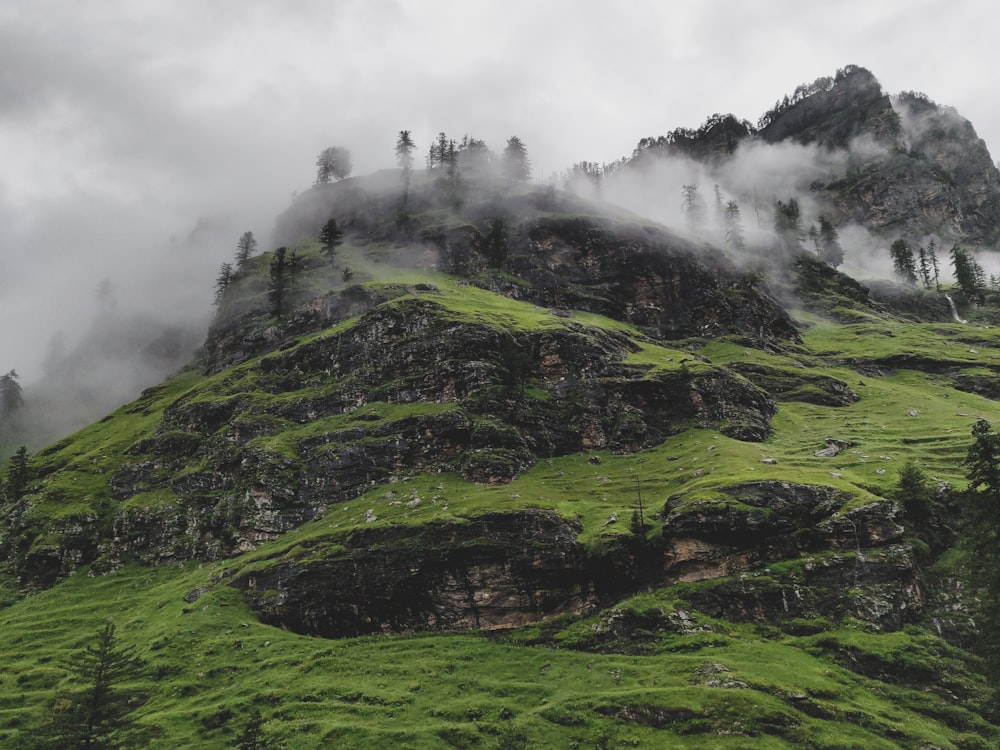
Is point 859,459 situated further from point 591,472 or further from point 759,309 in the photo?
point 759,309

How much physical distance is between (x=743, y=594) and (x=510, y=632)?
79.8ft

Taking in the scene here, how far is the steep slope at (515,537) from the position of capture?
47.9 metres

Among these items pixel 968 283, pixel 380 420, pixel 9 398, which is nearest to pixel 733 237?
pixel 968 283

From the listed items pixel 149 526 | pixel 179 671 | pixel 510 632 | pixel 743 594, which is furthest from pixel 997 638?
pixel 149 526

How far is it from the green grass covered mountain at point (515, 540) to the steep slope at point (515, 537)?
37cm

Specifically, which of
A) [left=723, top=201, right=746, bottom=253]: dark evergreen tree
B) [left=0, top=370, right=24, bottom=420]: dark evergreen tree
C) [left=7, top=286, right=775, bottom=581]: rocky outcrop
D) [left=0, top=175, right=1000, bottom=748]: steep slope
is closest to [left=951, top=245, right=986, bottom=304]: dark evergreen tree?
[left=0, top=175, right=1000, bottom=748]: steep slope

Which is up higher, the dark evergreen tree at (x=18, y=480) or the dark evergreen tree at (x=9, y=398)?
the dark evergreen tree at (x=9, y=398)

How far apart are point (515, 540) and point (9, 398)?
690 feet

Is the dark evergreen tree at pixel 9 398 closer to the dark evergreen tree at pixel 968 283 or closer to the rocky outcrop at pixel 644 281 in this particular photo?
the rocky outcrop at pixel 644 281

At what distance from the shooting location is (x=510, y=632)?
62094 millimetres

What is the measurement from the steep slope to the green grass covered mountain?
37 cm

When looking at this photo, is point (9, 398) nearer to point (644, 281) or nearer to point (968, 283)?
point (644, 281)

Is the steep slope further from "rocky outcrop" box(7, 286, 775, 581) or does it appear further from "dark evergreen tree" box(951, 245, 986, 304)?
"dark evergreen tree" box(951, 245, 986, 304)

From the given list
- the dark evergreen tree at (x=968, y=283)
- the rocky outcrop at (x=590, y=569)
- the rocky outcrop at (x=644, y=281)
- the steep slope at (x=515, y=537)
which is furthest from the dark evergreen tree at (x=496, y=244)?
the dark evergreen tree at (x=968, y=283)
